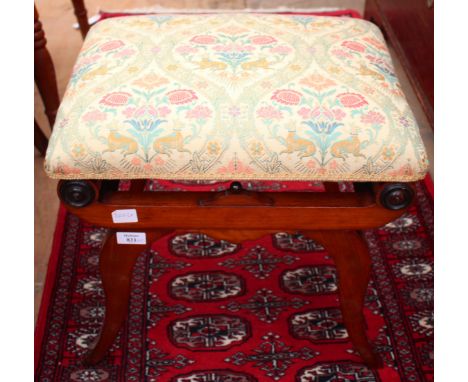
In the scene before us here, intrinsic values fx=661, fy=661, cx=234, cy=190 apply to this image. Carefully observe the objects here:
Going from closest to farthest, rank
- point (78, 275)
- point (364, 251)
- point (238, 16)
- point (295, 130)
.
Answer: point (295, 130) → point (364, 251) → point (238, 16) → point (78, 275)

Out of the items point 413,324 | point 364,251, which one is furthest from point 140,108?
point 413,324

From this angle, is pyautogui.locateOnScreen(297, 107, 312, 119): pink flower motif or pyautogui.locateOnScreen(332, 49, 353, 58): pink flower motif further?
pyautogui.locateOnScreen(332, 49, 353, 58): pink flower motif

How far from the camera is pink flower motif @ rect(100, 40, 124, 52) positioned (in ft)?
3.81

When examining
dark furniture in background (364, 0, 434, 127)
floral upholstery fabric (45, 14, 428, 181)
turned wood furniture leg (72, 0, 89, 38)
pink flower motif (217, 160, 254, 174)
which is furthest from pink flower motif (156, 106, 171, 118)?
turned wood furniture leg (72, 0, 89, 38)

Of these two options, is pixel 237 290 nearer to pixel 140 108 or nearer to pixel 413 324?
pixel 413 324

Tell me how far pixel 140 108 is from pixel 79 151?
0.11 meters

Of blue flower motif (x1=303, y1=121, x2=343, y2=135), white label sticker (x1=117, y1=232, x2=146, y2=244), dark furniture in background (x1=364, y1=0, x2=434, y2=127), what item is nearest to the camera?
blue flower motif (x1=303, y1=121, x2=343, y2=135)

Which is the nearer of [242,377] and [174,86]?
[174,86]

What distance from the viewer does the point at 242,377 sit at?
1.32m

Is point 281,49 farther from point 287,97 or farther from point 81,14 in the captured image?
point 81,14

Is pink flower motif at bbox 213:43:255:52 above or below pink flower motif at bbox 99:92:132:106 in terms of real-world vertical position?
above

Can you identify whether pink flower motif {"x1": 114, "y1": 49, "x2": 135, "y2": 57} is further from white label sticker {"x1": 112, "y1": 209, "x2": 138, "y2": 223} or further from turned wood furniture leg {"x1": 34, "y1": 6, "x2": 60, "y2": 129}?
turned wood furniture leg {"x1": 34, "y1": 6, "x2": 60, "y2": 129}

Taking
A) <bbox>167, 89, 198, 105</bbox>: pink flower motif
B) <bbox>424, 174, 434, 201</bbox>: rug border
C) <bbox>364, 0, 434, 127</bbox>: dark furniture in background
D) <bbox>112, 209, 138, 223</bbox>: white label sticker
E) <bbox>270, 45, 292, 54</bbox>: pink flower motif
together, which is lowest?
<bbox>424, 174, 434, 201</bbox>: rug border

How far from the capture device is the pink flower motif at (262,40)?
116 cm
